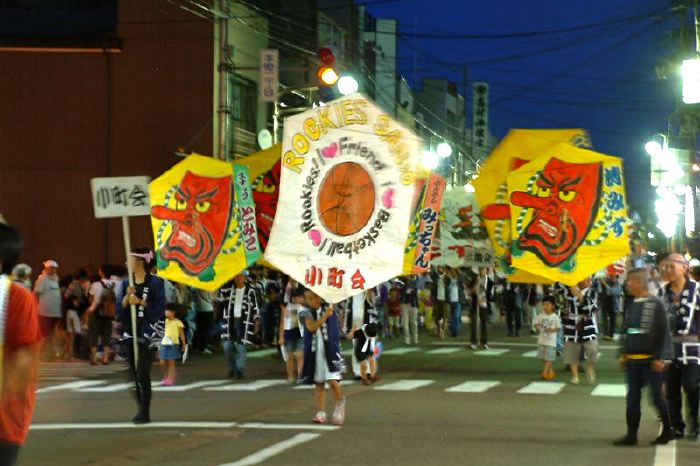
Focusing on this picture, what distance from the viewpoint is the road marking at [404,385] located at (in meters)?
18.0

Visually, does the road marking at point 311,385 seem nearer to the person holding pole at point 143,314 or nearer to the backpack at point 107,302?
the person holding pole at point 143,314

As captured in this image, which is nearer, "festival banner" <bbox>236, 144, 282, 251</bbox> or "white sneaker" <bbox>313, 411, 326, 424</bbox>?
"white sneaker" <bbox>313, 411, 326, 424</bbox>

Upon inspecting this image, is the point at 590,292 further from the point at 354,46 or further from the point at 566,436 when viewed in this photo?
the point at 354,46

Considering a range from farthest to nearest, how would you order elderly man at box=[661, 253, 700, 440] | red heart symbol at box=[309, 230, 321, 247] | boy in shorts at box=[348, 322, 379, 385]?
1. boy in shorts at box=[348, 322, 379, 385]
2. elderly man at box=[661, 253, 700, 440]
3. red heart symbol at box=[309, 230, 321, 247]

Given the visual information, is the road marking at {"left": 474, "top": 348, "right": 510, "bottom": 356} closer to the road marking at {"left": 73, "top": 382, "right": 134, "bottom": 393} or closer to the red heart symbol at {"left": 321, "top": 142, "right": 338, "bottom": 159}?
the road marking at {"left": 73, "top": 382, "right": 134, "bottom": 393}

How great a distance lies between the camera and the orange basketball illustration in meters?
10.4

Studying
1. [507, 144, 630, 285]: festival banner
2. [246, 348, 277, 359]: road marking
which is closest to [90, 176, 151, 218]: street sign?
[507, 144, 630, 285]: festival banner

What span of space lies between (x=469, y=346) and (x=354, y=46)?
1006 inches

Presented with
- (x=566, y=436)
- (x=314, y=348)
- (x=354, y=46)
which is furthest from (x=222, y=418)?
(x=354, y=46)

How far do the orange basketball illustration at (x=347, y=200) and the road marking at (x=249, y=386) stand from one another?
25.4 ft

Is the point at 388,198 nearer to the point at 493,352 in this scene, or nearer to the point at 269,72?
the point at 493,352

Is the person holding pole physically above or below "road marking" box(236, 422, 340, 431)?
above

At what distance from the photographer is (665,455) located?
11242 mm

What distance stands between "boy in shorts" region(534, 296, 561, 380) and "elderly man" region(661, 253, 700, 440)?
23.9ft
